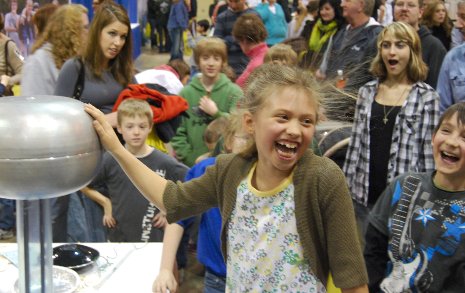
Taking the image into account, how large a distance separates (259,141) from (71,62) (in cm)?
161

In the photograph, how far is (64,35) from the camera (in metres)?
2.94

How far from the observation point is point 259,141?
4.41 feet

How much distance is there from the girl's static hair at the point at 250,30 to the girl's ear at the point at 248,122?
235 cm

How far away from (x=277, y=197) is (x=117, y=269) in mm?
712

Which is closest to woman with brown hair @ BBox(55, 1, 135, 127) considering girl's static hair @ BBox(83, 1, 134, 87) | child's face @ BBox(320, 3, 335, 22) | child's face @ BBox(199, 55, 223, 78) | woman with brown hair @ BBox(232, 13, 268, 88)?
girl's static hair @ BBox(83, 1, 134, 87)

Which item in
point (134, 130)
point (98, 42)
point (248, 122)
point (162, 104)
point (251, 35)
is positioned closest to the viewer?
point (248, 122)

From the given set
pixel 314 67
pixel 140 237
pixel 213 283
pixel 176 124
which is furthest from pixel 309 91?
pixel 176 124

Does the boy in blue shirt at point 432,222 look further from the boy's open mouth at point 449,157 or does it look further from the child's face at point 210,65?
the child's face at point 210,65

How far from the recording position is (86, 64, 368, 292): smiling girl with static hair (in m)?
1.29

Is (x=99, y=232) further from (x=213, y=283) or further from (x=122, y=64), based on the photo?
(x=213, y=283)

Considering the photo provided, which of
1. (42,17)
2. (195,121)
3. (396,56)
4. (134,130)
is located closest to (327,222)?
(134,130)

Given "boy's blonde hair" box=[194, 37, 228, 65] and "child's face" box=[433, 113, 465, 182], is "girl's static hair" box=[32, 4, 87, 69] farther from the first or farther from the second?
"child's face" box=[433, 113, 465, 182]

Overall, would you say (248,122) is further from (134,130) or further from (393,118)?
(393,118)

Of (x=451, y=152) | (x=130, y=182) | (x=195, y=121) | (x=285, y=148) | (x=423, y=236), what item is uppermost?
(x=285, y=148)
